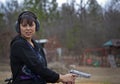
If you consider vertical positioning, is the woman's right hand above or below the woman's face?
below

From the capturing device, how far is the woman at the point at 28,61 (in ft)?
7.35

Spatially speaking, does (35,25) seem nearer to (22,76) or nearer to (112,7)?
(22,76)

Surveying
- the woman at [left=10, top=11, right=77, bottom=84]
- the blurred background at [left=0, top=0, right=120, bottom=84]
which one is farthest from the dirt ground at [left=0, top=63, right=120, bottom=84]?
the blurred background at [left=0, top=0, right=120, bottom=84]

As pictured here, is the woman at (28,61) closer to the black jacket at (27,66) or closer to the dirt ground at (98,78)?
the black jacket at (27,66)

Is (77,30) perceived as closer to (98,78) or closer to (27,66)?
(98,78)

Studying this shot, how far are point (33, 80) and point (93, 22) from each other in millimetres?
43423

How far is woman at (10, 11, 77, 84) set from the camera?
7.35 feet

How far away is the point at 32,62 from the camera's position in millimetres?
2242

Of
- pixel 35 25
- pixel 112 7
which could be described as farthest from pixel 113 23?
pixel 35 25

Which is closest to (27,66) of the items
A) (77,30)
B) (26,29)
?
(26,29)

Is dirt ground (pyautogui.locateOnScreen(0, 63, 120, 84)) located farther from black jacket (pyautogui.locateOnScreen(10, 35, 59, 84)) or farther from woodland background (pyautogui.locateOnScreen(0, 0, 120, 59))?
woodland background (pyautogui.locateOnScreen(0, 0, 120, 59))

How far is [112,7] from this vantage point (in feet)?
120

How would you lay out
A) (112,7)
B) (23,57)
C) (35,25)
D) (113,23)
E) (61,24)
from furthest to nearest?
(61,24), (113,23), (112,7), (35,25), (23,57)

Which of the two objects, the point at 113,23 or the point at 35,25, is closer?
the point at 35,25
